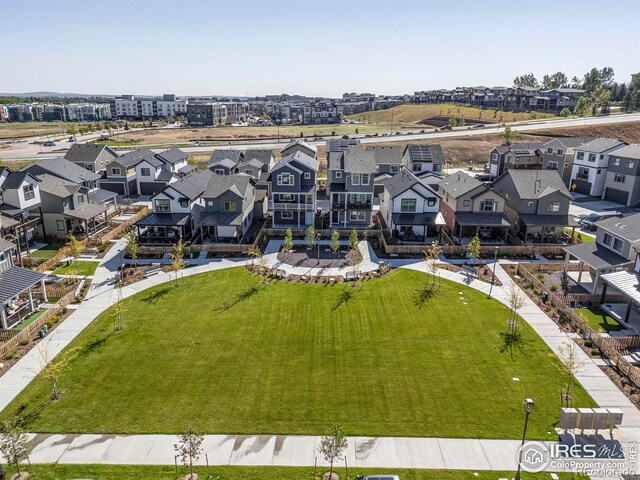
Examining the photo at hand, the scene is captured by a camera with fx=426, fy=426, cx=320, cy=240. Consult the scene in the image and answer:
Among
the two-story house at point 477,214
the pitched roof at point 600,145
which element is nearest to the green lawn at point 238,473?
Answer: the two-story house at point 477,214

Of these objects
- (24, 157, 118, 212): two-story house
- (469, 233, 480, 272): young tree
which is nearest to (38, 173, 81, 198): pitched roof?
(24, 157, 118, 212): two-story house

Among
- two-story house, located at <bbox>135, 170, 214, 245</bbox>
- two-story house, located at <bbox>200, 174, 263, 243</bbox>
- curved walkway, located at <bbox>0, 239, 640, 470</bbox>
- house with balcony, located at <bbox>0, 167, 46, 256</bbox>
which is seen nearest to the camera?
curved walkway, located at <bbox>0, 239, 640, 470</bbox>

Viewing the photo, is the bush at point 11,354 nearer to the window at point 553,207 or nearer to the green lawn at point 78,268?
the green lawn at point 78,268

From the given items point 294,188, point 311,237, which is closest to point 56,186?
point 294,188

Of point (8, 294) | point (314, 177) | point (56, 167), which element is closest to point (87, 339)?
point (8, 294)

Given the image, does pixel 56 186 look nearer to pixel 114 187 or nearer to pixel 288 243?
pixel 114 187

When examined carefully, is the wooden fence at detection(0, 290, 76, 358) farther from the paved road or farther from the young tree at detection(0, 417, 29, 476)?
the paved road
